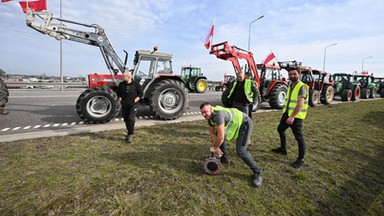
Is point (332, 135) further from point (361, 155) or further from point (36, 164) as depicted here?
point (36, 164)

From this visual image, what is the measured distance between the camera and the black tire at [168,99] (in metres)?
6.47

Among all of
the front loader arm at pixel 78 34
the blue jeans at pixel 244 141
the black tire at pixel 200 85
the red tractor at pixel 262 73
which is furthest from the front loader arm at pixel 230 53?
the black tire at pixel 200 85

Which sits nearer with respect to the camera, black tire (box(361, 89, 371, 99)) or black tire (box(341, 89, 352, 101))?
black tire (box(341, 89, 352, 101))

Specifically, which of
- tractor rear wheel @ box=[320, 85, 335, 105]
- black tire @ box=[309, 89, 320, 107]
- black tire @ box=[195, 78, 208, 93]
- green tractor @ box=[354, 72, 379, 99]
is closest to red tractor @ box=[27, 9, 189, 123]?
black tire @ box=[309, 89, 320, 107]

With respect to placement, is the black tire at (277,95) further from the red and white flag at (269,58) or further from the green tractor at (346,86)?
the green tractor at (346,86)

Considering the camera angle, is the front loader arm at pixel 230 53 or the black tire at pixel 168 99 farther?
the front loader arm at pixel 230 53

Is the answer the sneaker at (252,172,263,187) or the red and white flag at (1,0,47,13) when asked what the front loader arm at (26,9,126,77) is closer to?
the red and white flag at (1,0,47,13)

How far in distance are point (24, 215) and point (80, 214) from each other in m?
0.55

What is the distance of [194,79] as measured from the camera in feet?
61.9

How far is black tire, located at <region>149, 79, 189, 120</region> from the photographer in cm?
647

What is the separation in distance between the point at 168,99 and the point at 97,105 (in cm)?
218

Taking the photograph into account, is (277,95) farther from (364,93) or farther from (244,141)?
(364,93)

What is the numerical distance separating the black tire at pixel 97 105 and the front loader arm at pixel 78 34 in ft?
4.50

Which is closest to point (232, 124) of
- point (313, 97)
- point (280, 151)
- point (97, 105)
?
point (280, 151)
